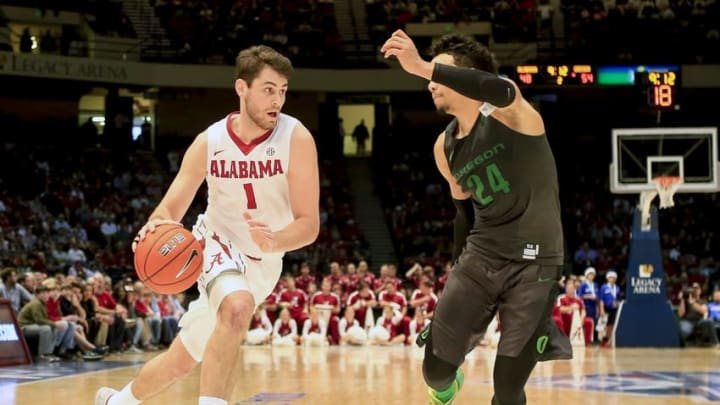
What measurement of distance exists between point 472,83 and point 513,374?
4.86 feet

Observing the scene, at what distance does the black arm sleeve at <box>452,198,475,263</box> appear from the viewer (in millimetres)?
6016

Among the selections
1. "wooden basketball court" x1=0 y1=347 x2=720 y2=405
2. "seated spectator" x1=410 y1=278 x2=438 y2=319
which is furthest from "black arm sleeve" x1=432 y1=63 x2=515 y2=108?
"seated spectator" x1=410 y1=278 x2=438 y2=319

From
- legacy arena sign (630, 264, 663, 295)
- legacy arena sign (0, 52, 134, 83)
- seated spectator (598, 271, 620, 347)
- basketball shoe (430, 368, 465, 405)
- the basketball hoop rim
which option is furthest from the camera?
legacy arena sign (0, 52, 134, 83)

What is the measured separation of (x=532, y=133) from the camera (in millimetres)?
5457

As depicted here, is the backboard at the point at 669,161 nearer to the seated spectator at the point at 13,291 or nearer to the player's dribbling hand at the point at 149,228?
the seated spectator at the point at 13,291

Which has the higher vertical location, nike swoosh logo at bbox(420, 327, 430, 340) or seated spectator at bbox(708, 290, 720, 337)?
nike swoosh logo at bbox(420, 327, 430, 340)

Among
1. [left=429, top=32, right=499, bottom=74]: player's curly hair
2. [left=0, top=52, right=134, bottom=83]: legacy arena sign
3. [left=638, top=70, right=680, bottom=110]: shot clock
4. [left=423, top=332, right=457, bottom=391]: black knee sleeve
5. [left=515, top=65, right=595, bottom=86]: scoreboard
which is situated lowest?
[left=423, top=332, right=457, bottom=391]: black knee sleeve

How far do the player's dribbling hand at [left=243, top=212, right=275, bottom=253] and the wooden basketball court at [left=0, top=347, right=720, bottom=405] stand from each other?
167 inches

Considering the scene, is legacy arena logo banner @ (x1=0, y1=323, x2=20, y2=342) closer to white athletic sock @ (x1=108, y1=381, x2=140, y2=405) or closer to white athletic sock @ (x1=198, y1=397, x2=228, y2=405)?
white athletic sock @ (x1=108, y1=381, x2=140, y2=405)

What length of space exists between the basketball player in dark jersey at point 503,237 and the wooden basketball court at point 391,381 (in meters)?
3.88

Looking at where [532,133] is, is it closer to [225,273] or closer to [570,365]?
[225,273]

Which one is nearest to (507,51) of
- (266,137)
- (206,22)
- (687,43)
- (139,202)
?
(687,43)

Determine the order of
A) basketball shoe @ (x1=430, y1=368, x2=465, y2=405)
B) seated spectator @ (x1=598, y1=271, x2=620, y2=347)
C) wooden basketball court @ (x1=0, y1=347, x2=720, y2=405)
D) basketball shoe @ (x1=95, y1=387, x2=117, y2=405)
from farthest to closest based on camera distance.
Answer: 1. seated spectator @ (x1=598, y1=271, x2=620, y2=347)
2. wooden basketball court @ (x1=0, y1=347, x2=720, y2=405)
3. basketball shoe @ (x1=95, y1=387, x2=117, y2=405)
4. basketball shoe @ (x1=430, y1=368, x2=465, y2=405)

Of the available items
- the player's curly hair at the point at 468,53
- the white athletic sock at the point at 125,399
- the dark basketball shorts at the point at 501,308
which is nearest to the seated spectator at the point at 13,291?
the white athletic sock at the point at 125,399
